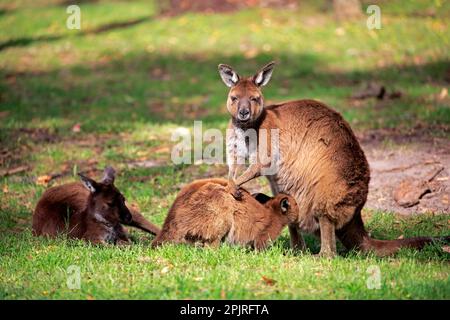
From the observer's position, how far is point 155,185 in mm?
9758

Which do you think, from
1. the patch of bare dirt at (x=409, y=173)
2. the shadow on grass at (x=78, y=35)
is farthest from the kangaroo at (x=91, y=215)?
the shadow on grass at (x=78, y=35)

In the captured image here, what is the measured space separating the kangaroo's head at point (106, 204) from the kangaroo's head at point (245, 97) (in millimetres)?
1491

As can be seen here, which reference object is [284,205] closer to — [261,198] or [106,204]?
[261,198]

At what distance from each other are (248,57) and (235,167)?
9045 millimetres

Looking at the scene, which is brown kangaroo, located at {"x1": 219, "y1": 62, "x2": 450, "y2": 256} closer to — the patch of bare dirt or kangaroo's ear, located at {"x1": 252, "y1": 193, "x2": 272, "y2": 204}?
kangaroo's ear, located at {"x1": 252, "y1": 193, "x2": 272, "y2": 204}

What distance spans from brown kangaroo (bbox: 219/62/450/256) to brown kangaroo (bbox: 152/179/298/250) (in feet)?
0.50

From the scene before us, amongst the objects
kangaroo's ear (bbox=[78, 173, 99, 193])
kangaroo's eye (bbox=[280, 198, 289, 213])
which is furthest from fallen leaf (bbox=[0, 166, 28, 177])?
kangaroo's eye (bbox=[280, 198, 289, 213])

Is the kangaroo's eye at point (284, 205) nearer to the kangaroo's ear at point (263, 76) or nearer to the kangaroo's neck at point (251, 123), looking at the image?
the kangaroo's neck at point (251, 123)

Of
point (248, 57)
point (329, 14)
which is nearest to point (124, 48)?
point (248, 57)

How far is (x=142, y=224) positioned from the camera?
319 inches

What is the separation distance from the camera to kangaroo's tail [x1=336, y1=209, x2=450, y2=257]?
7.03m

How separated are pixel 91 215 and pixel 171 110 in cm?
610
